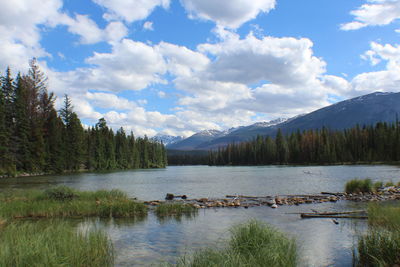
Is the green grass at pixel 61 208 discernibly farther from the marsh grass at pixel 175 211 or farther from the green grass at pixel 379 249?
the green grass at pixel 379 249

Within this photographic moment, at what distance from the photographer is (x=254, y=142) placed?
7313 inches

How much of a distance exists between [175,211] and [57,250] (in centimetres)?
1374

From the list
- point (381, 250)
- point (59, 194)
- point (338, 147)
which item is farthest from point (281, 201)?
point (338, 147)

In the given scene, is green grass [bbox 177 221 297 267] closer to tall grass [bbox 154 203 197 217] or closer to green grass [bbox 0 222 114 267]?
green grass [bbox 0 222 114 267]

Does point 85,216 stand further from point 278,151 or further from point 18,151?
point 278,151

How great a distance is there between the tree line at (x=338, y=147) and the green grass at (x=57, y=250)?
129m

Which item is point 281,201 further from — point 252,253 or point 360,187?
point 252,253

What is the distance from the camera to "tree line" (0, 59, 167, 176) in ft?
210

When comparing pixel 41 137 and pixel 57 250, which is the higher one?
pixel 41 137

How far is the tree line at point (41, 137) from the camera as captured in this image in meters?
63.9

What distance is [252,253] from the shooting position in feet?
33.9

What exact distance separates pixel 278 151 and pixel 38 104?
11833 cm

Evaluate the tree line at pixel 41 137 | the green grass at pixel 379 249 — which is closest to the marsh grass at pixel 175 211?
the green grass at pixel 379 249

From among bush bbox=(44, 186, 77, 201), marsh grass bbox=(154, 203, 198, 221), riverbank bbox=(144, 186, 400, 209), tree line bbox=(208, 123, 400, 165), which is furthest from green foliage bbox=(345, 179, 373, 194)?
tree line bbox=(208, 123, 400, 165)
